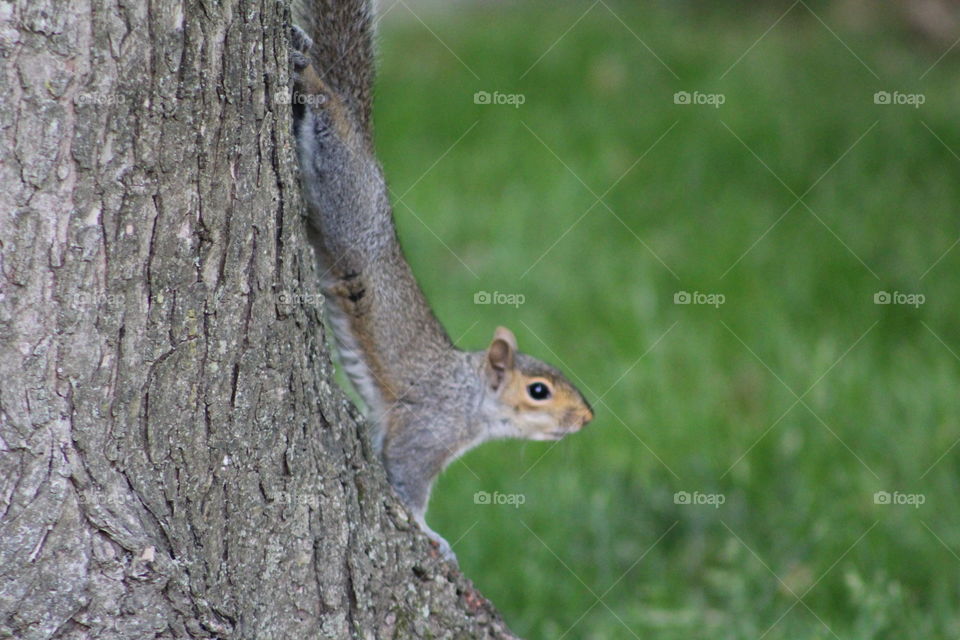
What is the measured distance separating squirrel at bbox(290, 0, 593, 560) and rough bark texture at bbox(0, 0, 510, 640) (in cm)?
45

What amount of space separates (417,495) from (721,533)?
1089 mm

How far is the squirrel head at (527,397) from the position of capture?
9.25 ft

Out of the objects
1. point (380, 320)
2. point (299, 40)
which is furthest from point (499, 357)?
point (299, 40)

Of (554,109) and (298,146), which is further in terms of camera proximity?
(554,109)

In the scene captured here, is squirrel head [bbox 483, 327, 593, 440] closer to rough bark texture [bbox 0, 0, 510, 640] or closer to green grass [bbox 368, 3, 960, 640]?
green grass [bbox 368, 3, 960, 640]

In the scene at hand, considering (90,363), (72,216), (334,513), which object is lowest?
(334,513)

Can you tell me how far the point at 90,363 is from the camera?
1.55 m

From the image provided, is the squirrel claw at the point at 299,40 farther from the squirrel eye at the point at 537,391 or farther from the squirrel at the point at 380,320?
the squirrel eye at the point at 537,391

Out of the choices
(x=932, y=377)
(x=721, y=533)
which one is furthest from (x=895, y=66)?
(x=721, y=533)

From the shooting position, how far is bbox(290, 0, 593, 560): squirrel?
228cm

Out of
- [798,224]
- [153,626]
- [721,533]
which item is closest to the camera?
[153,626]

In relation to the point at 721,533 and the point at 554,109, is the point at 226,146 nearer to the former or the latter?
the point at 721,533

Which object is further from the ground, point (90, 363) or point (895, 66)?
point (895, 66)

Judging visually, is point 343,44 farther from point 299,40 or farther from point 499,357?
point 499,357
